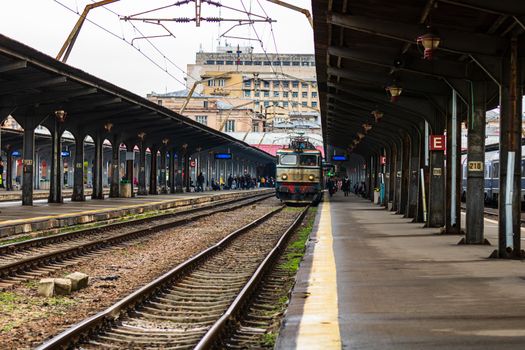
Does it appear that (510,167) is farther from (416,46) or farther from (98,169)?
(98,169)

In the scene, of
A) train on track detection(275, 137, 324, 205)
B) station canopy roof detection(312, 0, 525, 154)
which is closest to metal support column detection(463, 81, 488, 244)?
station canopy roof detection(312, 0, 525, 154)

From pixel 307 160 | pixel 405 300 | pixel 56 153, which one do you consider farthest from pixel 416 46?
pixel 307 160

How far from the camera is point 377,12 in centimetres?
1506

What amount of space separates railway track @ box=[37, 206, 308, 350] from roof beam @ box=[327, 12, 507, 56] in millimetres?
4299

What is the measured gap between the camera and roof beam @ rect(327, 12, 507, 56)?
1370 cm

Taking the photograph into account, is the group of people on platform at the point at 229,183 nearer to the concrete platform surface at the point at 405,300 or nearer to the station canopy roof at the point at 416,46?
the station canopy roof at the point at 416,46

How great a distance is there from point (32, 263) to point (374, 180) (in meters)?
38.0

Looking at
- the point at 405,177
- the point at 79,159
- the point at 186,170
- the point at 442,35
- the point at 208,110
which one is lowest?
the point at 405,177

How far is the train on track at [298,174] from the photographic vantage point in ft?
136

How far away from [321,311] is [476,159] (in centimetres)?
851

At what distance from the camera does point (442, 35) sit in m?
13.9

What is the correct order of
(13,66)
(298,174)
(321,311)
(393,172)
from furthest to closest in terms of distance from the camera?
(298,174) → (393,172) → (13,66) → (321,311)

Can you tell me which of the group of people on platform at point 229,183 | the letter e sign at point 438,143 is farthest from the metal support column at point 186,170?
the letter e sign at point 438,143

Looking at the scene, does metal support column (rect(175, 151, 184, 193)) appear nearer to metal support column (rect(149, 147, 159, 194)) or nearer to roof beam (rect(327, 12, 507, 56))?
metal support column (rect(149, 147, 159, 194))
